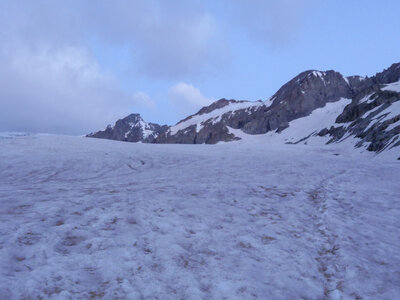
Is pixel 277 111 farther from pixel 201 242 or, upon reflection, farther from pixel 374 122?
pixel 201 242

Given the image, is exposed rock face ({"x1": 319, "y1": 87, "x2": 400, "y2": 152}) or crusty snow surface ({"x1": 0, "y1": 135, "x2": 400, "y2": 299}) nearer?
crusty snow surface ({"x1": 0, "y1": 135, "x2": 400, "y2": 299})

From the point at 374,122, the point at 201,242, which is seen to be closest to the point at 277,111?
the point at 374,122

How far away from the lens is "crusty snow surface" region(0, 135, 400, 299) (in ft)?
14.8

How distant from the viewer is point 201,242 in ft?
20.0

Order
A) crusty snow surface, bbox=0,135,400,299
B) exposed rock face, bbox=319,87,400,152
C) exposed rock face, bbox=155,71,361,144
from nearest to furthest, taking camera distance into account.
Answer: crusty snow surface, bbox=0,135,400,299
exposed rock face, bbox=319,87,400,152
exposed rock face, bbox=155,71,361,144

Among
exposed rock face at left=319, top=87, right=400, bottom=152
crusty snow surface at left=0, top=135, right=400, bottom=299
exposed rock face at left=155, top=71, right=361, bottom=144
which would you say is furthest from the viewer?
exposed rock face at left=155, top=71, right=361, bottom=144

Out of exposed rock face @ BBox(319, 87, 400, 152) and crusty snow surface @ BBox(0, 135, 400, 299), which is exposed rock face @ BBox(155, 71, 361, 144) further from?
crusty snow surface @ BBox(0, 135, 400, 299)

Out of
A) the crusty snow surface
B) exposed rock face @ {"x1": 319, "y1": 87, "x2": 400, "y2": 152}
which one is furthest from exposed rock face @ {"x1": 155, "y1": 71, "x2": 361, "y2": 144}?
the crusty snow surface

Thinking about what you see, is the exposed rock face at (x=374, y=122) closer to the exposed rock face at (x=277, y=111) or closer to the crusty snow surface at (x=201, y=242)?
the crusty snow surface at (x=201, y=242)

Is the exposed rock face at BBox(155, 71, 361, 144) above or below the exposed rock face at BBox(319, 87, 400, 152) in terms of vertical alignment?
above

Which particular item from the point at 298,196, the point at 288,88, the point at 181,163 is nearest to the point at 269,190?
the point at 298,196

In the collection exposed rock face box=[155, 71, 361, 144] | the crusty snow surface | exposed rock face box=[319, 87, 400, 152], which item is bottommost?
the crusty snow surface

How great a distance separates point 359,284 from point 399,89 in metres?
78.7

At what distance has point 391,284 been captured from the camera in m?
4.72
